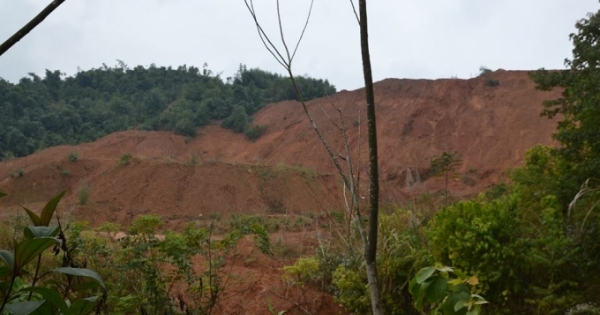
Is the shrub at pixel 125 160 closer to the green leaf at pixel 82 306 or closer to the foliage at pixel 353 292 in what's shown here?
the foliage at pixel 353 292

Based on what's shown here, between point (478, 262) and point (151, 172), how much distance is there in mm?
22392

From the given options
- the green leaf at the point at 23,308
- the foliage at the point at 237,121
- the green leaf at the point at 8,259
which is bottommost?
the green leaf at the point at 23,308

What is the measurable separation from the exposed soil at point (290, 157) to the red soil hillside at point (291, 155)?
0.06m

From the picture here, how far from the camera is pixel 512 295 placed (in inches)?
179

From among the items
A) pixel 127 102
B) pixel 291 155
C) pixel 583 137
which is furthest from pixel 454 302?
Result: pixel 127 102

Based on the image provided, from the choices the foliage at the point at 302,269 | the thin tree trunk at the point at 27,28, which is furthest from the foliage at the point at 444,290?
the foliage at the point at 302,269

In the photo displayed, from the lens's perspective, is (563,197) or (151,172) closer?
(563,197)

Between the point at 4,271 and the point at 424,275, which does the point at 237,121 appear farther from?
the point at 4,271

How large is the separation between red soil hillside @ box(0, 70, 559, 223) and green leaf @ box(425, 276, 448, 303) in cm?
1841

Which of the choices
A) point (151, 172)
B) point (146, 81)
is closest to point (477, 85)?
point (151, 172)

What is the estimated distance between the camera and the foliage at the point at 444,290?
1098mm

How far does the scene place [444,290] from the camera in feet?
3.62

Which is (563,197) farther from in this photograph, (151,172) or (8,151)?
(8,151)

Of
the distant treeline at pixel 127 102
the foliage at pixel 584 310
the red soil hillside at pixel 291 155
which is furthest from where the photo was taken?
the distant treeline at pixel 127 102
